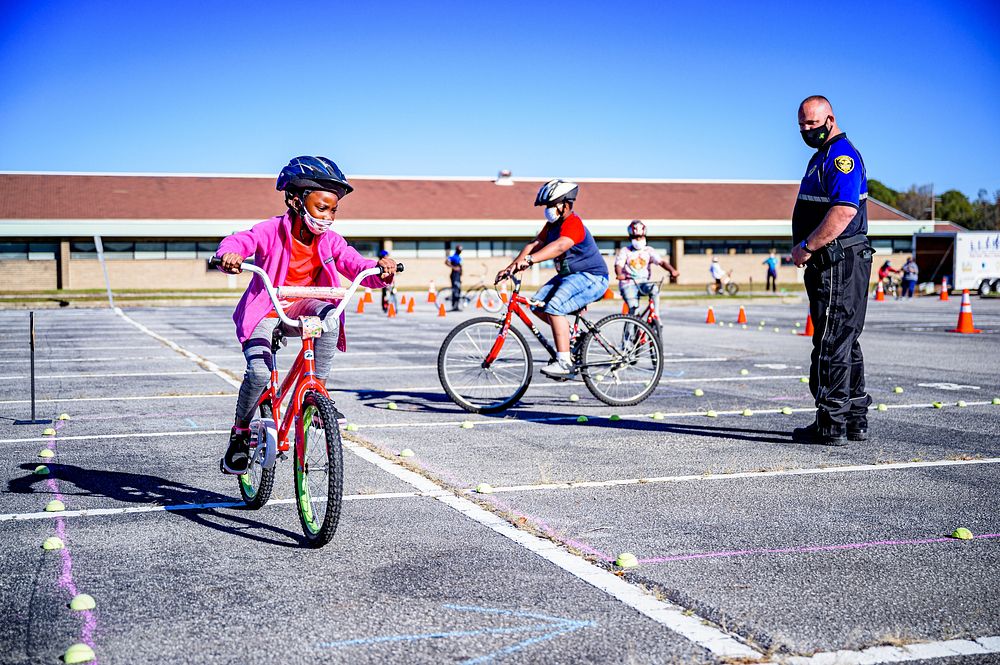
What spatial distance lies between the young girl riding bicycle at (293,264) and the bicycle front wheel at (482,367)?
379cm

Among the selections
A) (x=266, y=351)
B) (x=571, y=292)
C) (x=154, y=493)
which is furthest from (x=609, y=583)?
(x=571, y=292)

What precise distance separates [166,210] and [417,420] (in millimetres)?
48895

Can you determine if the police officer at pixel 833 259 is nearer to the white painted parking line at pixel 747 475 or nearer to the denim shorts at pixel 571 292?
the white painted parking line at pixel 747 475

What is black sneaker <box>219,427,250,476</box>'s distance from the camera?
5.32m

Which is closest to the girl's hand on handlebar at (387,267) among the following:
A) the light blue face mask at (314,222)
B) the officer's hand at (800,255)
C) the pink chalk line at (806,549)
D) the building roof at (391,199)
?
the light blue face mask at (314,222)

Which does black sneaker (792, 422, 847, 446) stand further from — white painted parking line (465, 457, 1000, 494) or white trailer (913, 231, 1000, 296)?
white trailer (913, 231, 1000, 296)

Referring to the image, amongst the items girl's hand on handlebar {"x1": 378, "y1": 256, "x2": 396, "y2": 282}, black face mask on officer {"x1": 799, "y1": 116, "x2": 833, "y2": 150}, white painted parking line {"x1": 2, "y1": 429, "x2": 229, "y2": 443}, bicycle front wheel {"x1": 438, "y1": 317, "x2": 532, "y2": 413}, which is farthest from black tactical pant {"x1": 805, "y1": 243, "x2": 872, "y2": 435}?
white painted parking line {"x1": 2, "y1": 429, "x2": 229, "y2": 443}

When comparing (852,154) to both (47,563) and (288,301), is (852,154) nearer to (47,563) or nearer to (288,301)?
(288,301)

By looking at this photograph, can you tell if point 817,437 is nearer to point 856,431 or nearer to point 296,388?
point 856,431

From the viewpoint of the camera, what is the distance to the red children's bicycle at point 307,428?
14.8ft

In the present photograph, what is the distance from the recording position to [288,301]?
534 cm

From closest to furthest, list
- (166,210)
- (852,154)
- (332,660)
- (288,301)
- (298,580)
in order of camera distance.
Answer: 1. (332,660)
2. (298,580)
3. (288,301)
4. (852,154)
5. (166,210)

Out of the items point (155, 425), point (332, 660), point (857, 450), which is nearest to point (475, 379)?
point (155, 425)

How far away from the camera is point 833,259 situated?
720 centimetres
